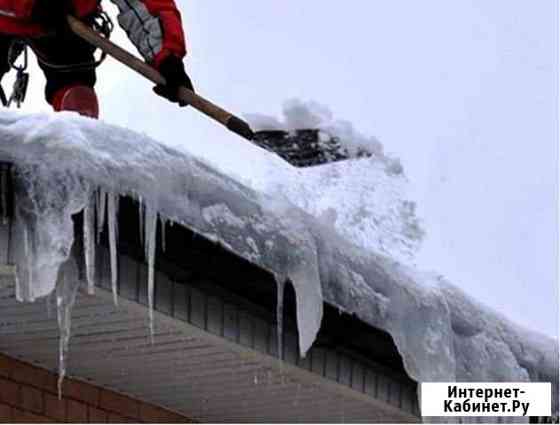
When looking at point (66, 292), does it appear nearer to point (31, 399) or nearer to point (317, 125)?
point (31, 399)

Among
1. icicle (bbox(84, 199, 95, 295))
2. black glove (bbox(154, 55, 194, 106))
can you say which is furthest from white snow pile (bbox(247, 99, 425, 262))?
icicle (bbox(84, 199, 95, 295))

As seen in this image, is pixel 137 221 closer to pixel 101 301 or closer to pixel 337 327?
pixel 101 301

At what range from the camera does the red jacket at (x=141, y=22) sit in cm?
644

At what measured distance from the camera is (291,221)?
5723 millimetres

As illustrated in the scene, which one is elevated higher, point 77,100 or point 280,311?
point 77,100

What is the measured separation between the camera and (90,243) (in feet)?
17.0

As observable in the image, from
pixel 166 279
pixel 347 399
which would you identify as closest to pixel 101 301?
pixel 166 279

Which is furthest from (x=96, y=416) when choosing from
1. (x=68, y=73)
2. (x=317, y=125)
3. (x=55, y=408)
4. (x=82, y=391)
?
(x=317, y=125)

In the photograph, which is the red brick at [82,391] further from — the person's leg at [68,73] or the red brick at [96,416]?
the person's leg at [68,73]

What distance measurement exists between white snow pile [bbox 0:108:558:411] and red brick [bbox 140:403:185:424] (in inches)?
40.6

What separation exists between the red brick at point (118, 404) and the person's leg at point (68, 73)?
1125 millimetres

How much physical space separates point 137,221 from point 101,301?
1.15ft

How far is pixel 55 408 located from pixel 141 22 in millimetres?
1617

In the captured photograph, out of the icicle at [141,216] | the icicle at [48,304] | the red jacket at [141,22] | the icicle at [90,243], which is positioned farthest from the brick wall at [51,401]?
the red jacket at [141,22]
